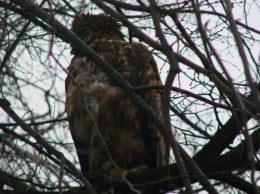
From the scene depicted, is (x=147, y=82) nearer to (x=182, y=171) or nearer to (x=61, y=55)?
(x=61, y=55)

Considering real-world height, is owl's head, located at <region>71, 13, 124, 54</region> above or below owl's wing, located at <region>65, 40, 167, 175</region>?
above

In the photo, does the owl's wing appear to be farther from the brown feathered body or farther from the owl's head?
the owl's head

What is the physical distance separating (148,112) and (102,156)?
1625 millimetres

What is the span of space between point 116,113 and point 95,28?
3.53 ft

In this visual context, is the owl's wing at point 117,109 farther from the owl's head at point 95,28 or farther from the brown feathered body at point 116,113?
the owl's head at point 95,28

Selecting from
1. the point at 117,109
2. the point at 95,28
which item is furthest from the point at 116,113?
the point at 95,28

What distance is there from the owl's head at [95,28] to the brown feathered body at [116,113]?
1.09 ft

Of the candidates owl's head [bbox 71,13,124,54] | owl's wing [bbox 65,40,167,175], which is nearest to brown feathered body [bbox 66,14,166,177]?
owl's wing [bbox 65,40,167,175]

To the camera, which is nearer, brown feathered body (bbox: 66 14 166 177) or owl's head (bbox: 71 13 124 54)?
brown feathered body (bbox: 66 14 166 177)

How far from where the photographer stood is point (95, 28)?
5617 millimetres

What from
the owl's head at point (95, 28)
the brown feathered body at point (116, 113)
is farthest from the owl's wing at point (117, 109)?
the owl's head at point (95, 28)

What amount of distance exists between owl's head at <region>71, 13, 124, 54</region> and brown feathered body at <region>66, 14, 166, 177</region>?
1.09 ft

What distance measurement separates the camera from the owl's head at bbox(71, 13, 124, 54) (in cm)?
568

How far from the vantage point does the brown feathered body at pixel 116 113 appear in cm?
497
